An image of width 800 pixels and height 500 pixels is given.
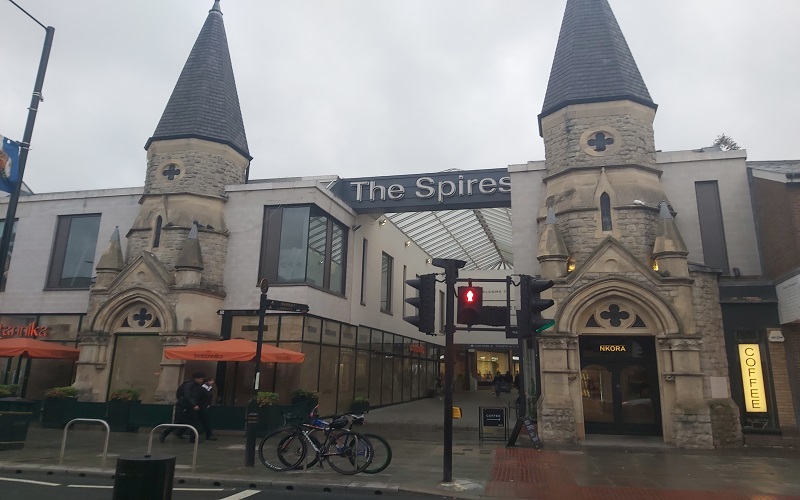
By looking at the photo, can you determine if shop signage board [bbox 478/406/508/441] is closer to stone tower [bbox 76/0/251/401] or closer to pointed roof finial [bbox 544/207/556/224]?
pointed roof finial [bbox 544/207/556/224]

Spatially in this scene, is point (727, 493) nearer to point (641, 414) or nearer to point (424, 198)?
point (641, 414)

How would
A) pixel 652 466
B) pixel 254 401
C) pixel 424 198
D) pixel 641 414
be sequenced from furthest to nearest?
1. pixel 424 198
2. pixel 641 414
3. pixel 652 466
4. pixel 254 401

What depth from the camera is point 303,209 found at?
18.2 metres

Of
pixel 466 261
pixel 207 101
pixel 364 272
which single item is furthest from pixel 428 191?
pixel 207 101

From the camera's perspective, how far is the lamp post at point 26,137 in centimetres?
925

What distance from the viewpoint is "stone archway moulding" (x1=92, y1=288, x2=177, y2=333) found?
17.0 m

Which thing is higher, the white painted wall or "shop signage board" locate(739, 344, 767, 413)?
the white painted wall

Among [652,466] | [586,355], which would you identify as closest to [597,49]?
[586,355]

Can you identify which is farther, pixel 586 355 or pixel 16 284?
pixel 16 284

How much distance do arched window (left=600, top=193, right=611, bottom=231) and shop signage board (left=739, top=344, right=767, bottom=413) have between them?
4829 mm

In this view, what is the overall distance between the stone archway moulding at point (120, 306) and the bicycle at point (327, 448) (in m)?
8.96

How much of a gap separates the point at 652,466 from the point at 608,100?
10733 millimetres

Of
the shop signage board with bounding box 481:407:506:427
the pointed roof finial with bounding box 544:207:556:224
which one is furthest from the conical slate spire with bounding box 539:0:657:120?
the shop signage board with bounding box 481:407:506:427

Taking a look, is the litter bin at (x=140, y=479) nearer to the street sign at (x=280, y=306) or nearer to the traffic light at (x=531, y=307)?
the traffic light at (x=531, y=307)
